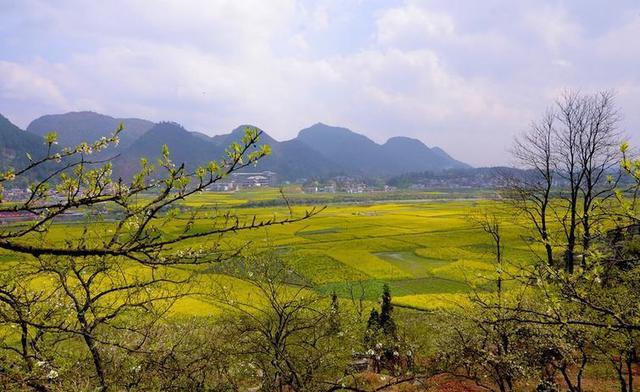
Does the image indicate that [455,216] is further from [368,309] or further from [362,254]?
[368,309]

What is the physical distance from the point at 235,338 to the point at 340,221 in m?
62.5

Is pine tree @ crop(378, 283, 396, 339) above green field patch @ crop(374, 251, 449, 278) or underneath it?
above

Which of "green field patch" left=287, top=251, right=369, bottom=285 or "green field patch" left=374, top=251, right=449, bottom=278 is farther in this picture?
"green field patch" left=374, top=251, right=449, bottom=278

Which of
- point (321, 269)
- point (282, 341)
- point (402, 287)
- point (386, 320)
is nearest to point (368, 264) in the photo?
point (321, 269)

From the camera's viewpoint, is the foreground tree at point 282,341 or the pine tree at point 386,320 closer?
the foreground tree at point 282,341

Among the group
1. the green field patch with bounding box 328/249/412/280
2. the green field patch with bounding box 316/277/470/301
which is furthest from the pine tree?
the green field patch with bounding box 328/249/412/280

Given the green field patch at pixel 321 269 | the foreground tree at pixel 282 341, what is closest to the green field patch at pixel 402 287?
the green field patch at pixel 321 269

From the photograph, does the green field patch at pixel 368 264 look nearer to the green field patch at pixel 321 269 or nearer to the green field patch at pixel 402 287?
the green field patch at pixel 321 269

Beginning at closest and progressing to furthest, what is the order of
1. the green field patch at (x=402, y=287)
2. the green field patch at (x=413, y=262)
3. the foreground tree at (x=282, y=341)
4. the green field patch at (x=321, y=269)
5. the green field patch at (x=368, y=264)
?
the foreground tree at (x=282, y=341) → the green field patch at (x=402, y=287) → the green field patch at (x=321, y=269) → the green field patch at (x=368, y=264) → the green field patch at (x=413, y=262)

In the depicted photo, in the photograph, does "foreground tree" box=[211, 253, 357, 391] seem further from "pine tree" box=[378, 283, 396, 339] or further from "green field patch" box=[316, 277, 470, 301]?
"green field patch" box=[316, 277, 470, 301]

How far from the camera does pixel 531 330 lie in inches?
420

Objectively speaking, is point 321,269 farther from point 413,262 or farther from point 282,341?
point 282,341

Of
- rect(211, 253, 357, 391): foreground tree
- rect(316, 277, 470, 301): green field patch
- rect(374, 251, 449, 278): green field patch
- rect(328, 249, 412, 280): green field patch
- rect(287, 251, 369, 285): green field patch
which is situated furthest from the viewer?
rect(374, 251, 449, 278): green field patch

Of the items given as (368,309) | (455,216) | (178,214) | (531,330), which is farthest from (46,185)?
(455,216)
